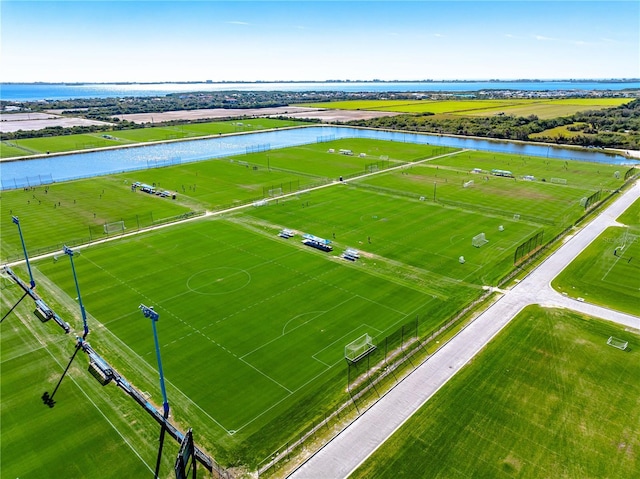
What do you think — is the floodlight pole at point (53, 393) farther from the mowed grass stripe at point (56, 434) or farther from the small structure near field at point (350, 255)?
the small structure near field at point (350, 255)

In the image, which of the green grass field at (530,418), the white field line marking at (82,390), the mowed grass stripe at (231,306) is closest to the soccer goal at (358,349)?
the mowed grass stripe at (231,306)

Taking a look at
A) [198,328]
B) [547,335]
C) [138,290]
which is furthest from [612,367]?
[138,290]

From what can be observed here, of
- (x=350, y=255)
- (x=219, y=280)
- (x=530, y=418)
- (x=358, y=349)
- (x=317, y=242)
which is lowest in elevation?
(x=530, y=418)

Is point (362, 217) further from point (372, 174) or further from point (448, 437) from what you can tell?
point (448, 437)

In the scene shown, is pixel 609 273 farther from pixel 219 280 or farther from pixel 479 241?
pixel 219 280

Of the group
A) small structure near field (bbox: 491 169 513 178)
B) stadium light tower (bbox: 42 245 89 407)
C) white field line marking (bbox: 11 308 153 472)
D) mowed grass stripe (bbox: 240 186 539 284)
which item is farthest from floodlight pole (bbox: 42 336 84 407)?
small structure near field (bbox: 491 169 513 178)

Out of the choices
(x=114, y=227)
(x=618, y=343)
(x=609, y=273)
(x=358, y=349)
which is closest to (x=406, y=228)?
(x=609, y=273)
